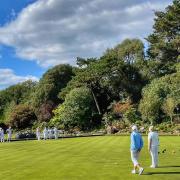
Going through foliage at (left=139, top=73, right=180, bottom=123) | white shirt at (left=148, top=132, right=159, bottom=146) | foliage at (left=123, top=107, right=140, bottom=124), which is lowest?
white shirt at (left=148, top=132, right=159, bottom=146)

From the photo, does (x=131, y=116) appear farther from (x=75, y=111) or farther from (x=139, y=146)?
(x=139, y=146)

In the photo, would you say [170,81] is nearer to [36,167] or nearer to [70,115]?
[70,115]

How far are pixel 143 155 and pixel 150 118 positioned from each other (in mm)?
36995

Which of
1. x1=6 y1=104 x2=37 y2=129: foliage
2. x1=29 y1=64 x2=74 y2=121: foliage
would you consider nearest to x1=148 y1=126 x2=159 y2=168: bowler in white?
x1=29 y1=64 x2=74 y2=121: foliage

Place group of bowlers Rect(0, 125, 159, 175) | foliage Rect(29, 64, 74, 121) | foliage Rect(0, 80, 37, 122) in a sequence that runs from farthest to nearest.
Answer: foliage Rect(0, 80, 37, 122) → foliage Rect(29, 64, 74, 121) → group of bowlers Rect(0, 125, 159, 175)

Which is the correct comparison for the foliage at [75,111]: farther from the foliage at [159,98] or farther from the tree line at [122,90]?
the foliage at [159,98]

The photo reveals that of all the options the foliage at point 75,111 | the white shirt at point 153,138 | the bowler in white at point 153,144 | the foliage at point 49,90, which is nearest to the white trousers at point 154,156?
the bowler in white at point 153,144

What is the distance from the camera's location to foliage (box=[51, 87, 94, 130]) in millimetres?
67562

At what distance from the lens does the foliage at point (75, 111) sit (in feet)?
222

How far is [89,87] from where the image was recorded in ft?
245

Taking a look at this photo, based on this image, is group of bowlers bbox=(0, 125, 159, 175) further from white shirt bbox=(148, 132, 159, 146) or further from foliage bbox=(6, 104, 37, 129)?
foliage bbox=(6, 104, 37, 129)

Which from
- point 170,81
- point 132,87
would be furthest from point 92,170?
point 132,87

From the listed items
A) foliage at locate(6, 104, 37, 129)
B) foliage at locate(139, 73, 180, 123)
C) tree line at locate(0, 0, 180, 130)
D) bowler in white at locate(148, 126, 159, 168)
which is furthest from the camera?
foliage at locate(6, 104, 37, 129)

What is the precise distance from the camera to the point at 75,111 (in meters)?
67.8
